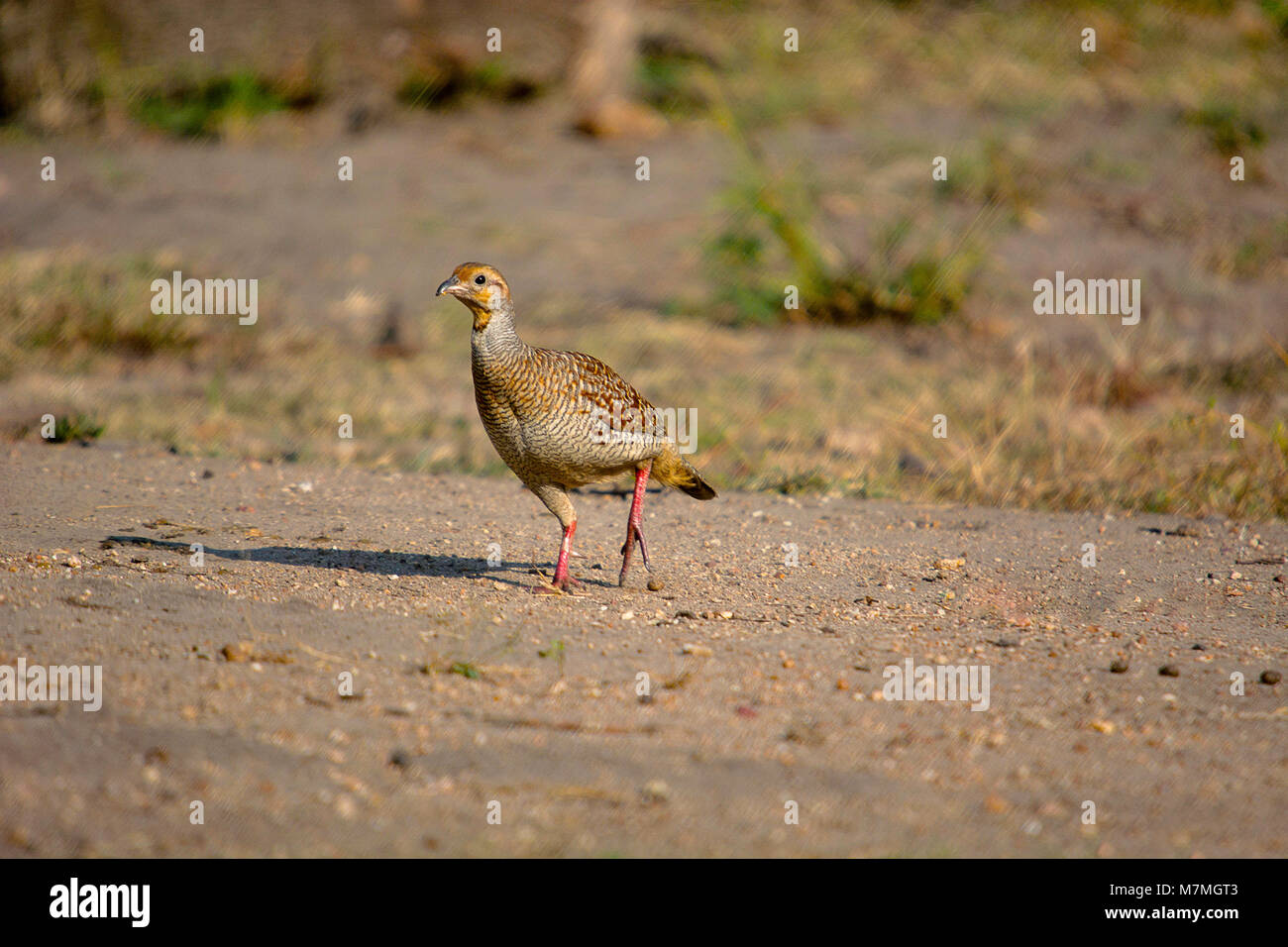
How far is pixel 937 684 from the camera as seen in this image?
412 centimetres

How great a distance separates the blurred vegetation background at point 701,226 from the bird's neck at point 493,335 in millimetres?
2553

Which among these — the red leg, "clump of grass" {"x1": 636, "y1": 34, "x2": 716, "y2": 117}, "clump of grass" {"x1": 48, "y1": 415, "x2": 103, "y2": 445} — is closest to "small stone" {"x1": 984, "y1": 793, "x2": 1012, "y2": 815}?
the red leg

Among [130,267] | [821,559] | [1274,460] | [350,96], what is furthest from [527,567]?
[350,96]

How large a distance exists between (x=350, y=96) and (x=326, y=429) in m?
7.56

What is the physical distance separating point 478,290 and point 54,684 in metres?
1.99

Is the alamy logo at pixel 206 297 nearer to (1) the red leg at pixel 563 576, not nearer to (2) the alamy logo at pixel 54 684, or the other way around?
(1) the red leg at pixel 563 576

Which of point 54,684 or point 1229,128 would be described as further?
point 1229,128

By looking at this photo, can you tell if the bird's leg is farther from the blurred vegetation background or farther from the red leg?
the blurred vegetation background

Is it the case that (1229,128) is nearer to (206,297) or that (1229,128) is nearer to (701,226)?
(701,226)

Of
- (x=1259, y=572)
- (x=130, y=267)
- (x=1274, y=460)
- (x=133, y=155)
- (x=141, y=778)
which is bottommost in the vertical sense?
(x=141, y=778)

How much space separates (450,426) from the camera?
819 cm

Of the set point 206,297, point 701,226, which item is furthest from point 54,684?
point 701,226

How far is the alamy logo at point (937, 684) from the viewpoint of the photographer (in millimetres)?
4027

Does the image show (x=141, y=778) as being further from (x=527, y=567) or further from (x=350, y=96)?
(x=350, y=96)
